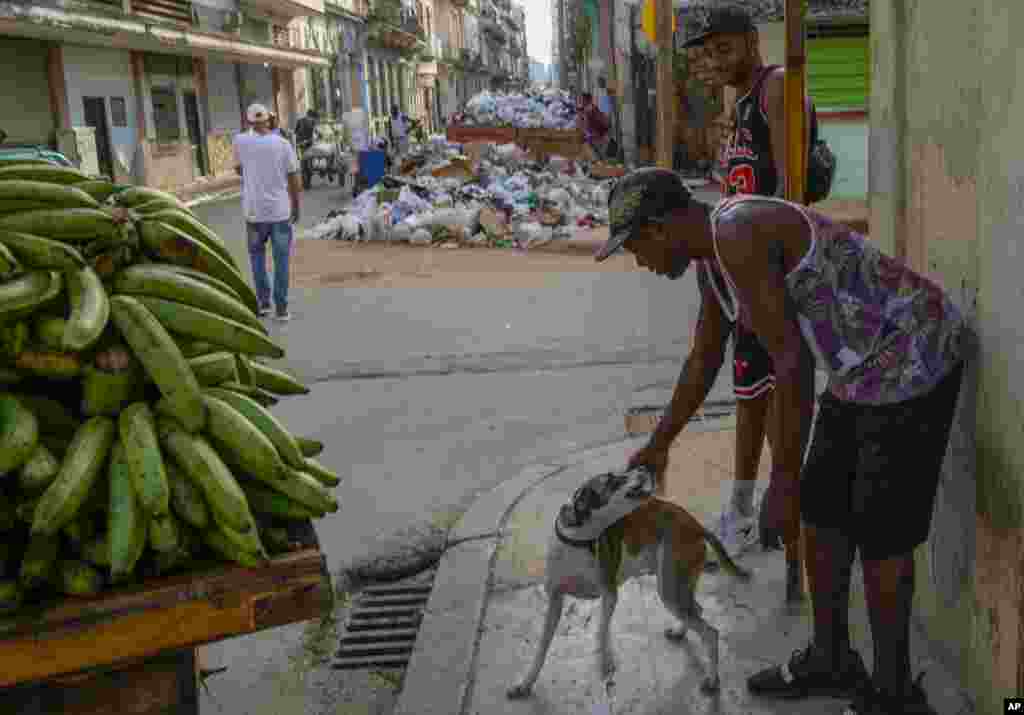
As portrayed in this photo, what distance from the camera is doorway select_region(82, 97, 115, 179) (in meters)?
22.0

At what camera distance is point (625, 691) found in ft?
10.9

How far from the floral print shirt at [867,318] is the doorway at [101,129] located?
70.8 ft

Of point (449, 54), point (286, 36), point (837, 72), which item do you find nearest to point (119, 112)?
point (286, 36)

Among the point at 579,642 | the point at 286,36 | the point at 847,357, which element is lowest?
the point at 579,642

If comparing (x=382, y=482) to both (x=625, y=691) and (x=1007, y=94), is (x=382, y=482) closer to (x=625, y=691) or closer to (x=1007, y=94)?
(x=625, y=691)

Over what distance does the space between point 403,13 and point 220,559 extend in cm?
5482

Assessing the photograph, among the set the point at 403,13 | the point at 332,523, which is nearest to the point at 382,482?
the point at 332,523

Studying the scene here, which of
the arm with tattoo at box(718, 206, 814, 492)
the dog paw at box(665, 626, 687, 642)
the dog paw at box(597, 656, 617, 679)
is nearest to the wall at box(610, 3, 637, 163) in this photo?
the dog paw at box(665, 626, 687, 642)

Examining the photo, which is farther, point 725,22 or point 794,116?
A: point 725,22

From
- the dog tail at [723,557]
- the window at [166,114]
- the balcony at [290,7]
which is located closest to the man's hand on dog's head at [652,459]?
the dog tail at [723,557]

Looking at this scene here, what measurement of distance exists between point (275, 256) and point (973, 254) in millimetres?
7635

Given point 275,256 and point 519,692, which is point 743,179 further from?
point 275,256

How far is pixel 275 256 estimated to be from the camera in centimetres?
966

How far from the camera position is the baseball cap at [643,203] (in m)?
2.74
